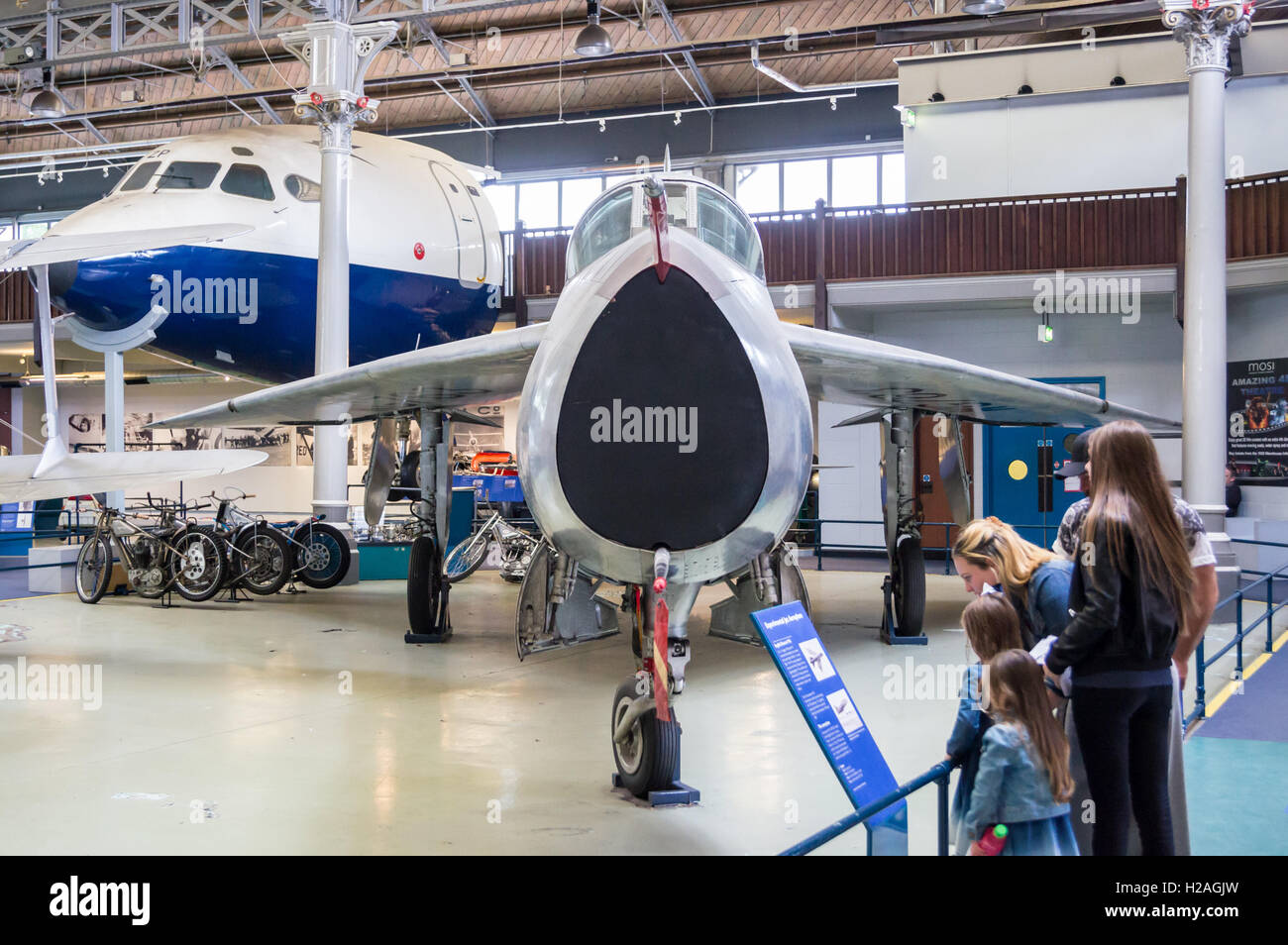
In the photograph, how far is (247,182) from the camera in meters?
13.7

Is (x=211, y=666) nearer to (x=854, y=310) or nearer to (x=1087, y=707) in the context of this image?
(x=1087, y=707)

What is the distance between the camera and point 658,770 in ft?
16.6

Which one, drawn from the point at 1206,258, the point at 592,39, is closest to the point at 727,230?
the point at 1206,258

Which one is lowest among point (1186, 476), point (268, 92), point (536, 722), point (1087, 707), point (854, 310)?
point (536, 722)

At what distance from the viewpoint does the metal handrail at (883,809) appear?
2734mm

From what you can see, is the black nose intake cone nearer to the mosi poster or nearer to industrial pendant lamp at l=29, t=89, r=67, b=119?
the mosi poster

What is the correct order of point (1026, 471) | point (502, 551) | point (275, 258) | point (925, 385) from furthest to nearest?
point (1026, 471) → point (502, 551) → point (275, 258) → point (925, 385)

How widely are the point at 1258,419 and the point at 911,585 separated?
29.8ft

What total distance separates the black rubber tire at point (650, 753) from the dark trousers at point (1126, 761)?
82.2 inches

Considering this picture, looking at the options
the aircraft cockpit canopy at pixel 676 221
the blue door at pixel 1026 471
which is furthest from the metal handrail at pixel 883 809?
the blue door at pixel 1026 471

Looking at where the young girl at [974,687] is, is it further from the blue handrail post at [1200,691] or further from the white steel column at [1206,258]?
the white steel column at [1206,258]

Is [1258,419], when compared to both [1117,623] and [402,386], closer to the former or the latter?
[402,386]
